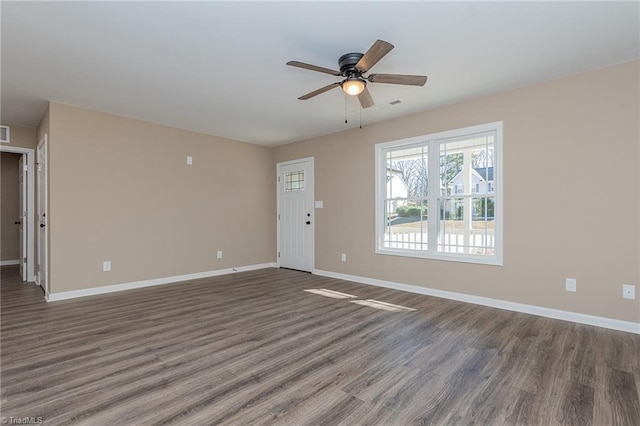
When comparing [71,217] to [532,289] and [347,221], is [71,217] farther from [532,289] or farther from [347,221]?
[532,289]

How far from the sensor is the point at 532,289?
→ 3.44 m

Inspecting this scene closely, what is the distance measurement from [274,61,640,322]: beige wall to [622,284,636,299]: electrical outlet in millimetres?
31

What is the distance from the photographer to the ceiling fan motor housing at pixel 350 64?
8.64ft

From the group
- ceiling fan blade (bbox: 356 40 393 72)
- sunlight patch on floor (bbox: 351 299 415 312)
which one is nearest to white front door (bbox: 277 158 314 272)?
sunlight patch on floor (bbox: 351 299 415 312)

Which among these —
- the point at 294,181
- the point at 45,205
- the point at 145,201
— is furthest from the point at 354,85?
the point at 45,205

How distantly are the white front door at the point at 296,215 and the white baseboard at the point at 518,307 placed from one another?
4.32ft

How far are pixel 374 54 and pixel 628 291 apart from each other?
3210 millimetres

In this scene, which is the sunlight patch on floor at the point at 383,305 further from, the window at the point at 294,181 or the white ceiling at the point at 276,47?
the window at the point at 294,181

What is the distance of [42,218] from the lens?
14.6 ft

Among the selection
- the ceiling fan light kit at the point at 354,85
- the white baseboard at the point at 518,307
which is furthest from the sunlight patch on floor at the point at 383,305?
the ceiling fan light kit at the point at 354,85

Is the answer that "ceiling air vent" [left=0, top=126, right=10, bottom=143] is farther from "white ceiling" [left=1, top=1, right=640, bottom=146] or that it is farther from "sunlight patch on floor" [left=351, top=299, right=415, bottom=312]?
"sunlight patch on floor" [left=351, top=299, right=415, bottom=312]

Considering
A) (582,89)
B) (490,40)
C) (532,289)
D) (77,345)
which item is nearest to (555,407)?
(532,289)

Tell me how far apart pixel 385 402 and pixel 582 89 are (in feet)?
11.5

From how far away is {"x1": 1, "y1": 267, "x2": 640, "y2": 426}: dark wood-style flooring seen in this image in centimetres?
177
